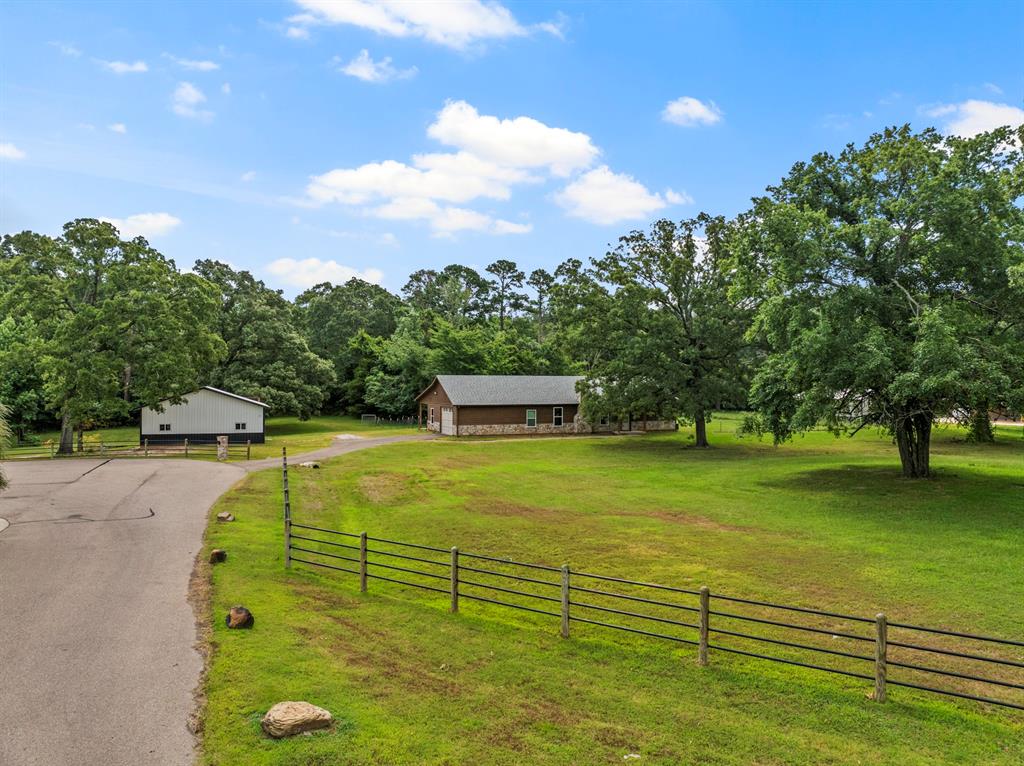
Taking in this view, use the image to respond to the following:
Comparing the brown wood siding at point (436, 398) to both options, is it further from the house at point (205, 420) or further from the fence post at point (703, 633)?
the fence post at point (703, 633)

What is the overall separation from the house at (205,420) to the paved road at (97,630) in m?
22.1

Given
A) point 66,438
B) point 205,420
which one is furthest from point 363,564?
point 205,420

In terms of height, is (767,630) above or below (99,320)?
below

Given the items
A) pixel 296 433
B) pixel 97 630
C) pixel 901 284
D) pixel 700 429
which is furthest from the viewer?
pixel 296 433

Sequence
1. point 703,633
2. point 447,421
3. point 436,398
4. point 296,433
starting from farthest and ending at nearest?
point 296,433 < point 436,398 < point 447,421 < point 703,633

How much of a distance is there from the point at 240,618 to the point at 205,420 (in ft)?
127

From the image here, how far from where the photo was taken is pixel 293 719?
738 cm

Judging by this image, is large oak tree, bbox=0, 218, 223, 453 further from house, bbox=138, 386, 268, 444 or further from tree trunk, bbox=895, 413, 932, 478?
tree trunk, bbox=895, 413, 932, 478

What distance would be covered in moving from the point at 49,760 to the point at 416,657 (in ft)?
15.2

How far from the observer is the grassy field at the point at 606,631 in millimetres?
7539

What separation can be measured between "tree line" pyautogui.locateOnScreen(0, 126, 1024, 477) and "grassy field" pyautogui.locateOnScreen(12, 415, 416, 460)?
8.88 feet

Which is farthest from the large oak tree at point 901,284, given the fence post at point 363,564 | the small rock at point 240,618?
the small rock at point 240,618

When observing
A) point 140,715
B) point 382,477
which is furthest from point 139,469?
point 140,715

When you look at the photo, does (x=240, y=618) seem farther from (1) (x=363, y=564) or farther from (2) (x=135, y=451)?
(2) (x=135, y=451)
